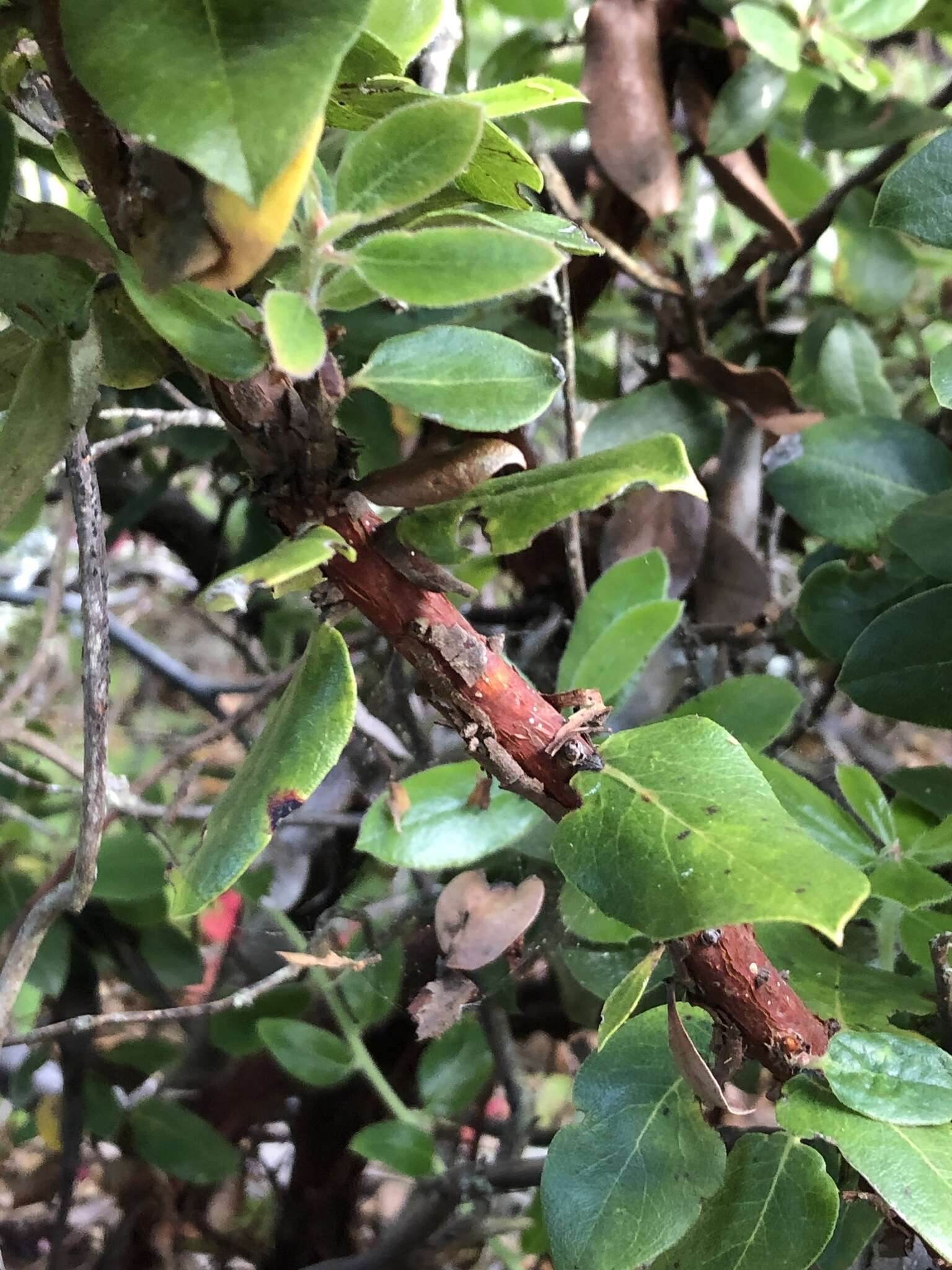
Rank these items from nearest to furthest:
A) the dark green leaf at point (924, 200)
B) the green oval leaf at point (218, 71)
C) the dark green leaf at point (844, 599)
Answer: the green oval leaf at point (218, 71) → the dark green leaf at point (924, 200) → the dark green leaf at point (844, 599)

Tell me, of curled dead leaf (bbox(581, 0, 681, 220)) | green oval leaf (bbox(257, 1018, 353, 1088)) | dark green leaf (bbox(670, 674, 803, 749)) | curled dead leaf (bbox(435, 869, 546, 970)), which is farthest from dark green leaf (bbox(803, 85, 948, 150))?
green oval leaf (bbox(257, 1018, 353, 1088))

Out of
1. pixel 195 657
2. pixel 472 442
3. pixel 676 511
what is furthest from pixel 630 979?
pixel 195 657

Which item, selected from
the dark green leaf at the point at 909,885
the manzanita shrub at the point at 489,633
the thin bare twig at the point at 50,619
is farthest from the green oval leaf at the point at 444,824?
the thin bare twig at the point at 50,619

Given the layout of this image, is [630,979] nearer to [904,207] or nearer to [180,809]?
[904,207]

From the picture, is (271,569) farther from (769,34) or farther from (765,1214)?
(769,34)

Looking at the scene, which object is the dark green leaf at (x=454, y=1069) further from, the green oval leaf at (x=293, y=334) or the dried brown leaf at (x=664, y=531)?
the green oval leaf at (x=293, y=334)

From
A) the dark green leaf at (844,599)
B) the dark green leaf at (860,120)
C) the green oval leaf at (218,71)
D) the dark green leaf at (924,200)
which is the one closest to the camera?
the green oval leaf at (218,71)
